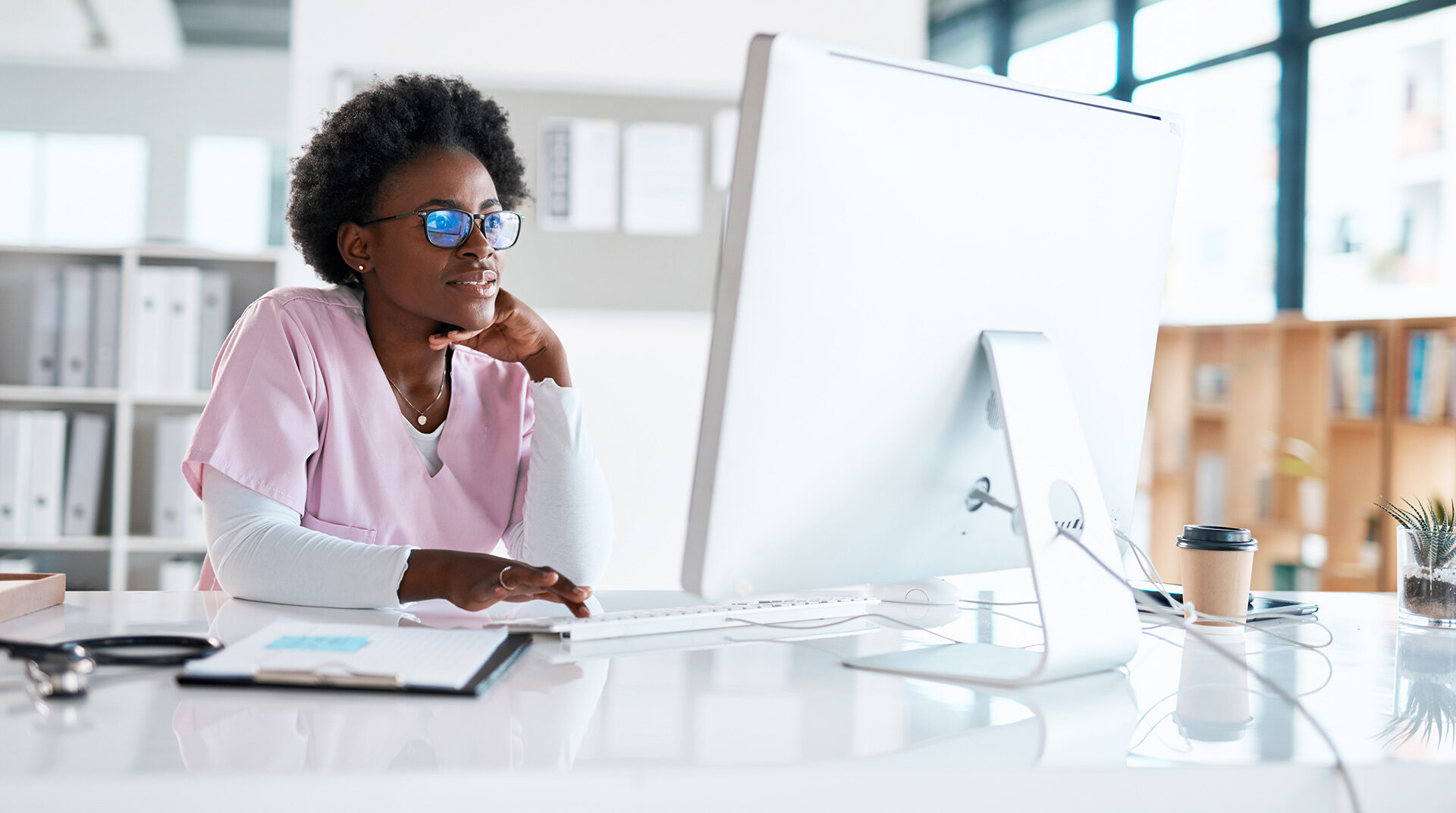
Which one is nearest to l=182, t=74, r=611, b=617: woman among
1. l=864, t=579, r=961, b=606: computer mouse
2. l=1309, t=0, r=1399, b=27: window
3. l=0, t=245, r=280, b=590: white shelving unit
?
l=864, t=579, r=961, b=606: computer mouse

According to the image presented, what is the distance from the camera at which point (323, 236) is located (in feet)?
5.44

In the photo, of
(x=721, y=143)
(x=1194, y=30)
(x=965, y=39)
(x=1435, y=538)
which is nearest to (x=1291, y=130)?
(x=1194, y=30)

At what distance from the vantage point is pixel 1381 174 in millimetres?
3898

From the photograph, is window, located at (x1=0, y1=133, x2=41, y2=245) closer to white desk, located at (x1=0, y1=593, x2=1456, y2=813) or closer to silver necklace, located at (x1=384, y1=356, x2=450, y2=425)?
silver necklace, located at (x1=384, y1=356, x2=450, y2=425)

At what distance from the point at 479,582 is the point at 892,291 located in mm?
510

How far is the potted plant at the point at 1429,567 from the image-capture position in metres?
1.22

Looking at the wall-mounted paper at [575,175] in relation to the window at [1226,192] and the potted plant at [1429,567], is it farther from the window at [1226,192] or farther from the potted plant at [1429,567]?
the window at [1226,192]

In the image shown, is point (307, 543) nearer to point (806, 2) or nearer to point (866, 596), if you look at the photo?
point (866, 596)

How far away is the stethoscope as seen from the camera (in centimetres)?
73

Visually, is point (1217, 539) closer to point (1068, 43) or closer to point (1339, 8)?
point (1339, 8)

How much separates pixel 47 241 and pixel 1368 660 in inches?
125

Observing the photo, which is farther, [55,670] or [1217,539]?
[1217,539]

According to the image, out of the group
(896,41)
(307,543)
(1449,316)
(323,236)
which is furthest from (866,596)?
(1449,316)

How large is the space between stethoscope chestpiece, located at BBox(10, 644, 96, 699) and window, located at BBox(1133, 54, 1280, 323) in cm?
417
